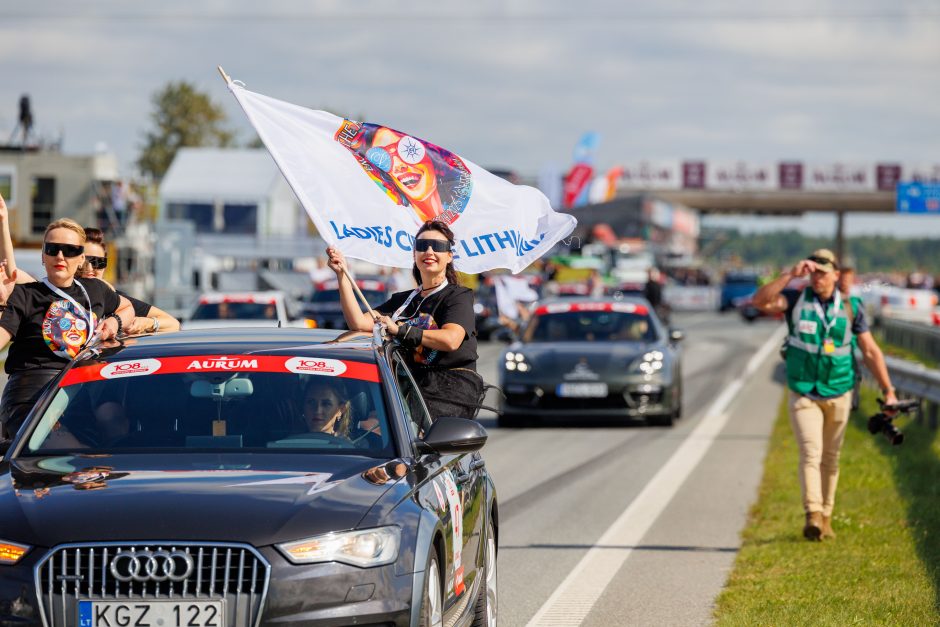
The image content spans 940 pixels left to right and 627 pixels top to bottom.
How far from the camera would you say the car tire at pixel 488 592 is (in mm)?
6719

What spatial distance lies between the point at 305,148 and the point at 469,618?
3.56 m

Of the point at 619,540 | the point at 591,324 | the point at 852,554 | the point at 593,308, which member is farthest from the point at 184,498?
the point at 593,308

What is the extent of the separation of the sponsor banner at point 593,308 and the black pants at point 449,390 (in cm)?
1227

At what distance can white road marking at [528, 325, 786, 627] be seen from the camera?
8086 mm

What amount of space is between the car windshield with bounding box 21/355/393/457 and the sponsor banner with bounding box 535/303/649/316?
13801mm

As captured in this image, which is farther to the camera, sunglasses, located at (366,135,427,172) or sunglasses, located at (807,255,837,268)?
sunglasses, located at (807,255,837,268)


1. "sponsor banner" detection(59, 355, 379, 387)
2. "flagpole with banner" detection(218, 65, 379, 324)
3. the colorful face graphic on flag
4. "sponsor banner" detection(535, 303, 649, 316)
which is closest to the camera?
"sponsor banner" detection(59, 355, 379, 387)

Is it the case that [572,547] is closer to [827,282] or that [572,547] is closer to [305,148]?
[827,282]

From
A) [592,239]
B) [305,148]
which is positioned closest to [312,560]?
[305,148]

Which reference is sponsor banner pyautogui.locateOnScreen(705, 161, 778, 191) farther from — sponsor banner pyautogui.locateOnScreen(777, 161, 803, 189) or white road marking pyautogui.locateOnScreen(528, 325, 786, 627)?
white road marking pyautogui.locateOnScreen(528, 325, 786, 627)

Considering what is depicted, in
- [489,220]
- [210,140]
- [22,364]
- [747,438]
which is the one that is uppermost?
[210,140]

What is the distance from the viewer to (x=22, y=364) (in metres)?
7.82

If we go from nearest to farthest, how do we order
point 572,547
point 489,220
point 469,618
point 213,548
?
point 213,548, point 469,618, point 489,220, point 572,547

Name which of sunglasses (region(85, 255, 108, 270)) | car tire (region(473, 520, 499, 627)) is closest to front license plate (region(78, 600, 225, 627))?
car tire (region(473, 520, 499, 627))
